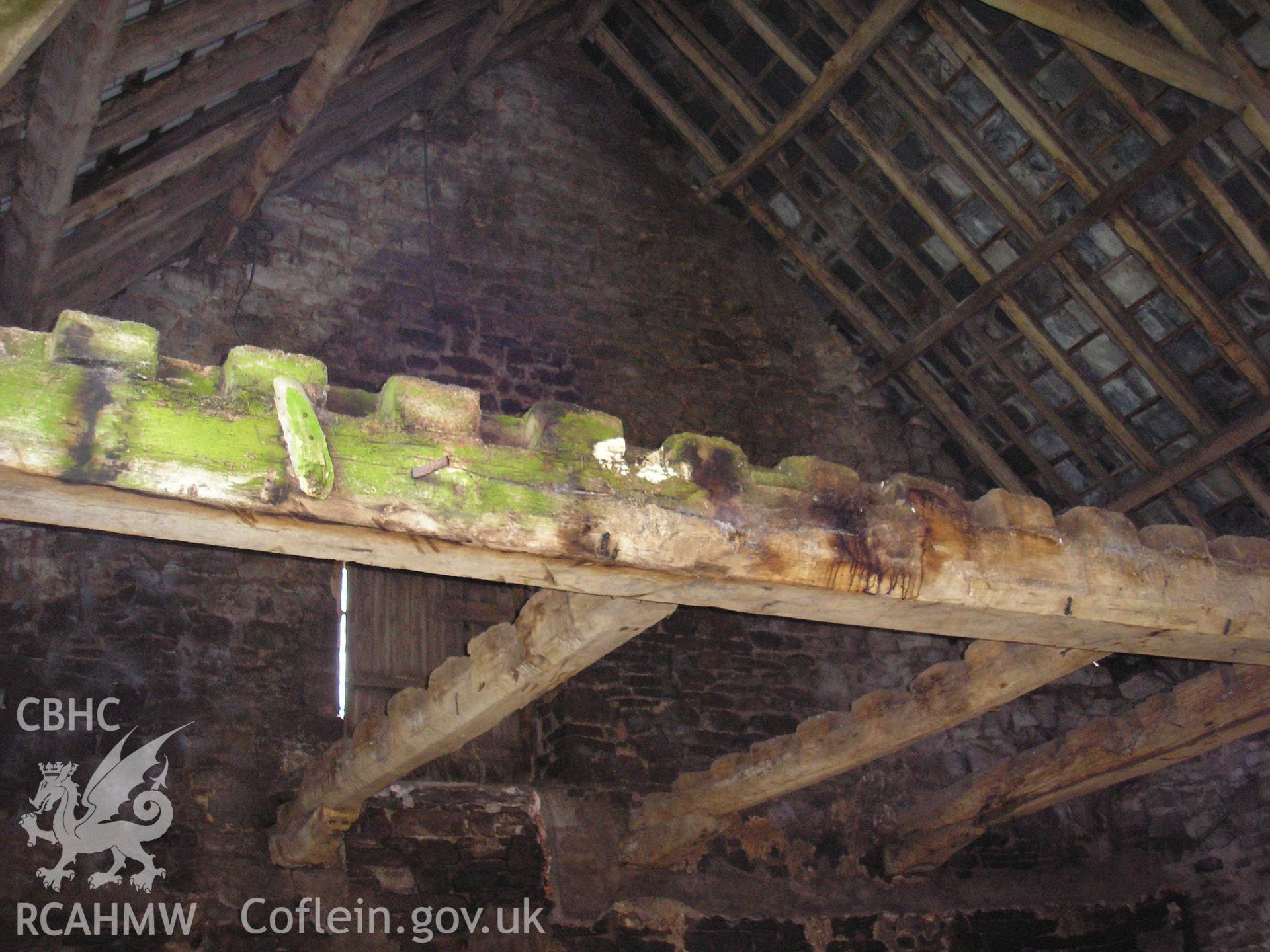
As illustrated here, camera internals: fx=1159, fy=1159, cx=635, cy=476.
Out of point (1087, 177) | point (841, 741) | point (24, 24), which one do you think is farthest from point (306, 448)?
point (1087, 177)

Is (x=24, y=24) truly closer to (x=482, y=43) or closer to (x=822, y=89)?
(x=482, y=43)

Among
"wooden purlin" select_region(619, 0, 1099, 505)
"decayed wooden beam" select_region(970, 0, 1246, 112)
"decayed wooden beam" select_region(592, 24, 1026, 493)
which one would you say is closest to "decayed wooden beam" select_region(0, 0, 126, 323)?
"decayed wooden beam" select_region(970, 0, 1246, 112)

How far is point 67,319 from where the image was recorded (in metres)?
2.12

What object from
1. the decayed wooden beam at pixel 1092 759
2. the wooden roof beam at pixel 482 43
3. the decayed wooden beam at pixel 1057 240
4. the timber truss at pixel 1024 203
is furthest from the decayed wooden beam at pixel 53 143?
the decayed wooden beam at pixel 1057 240

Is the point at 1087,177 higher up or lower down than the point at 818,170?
lower down

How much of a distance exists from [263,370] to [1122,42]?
3736 mm

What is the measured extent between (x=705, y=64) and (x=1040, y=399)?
8.78ft

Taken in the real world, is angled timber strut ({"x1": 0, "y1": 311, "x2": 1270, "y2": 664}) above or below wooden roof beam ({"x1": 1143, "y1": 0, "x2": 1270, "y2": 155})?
below

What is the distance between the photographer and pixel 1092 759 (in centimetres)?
471

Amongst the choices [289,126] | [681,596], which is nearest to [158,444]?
[681,596]

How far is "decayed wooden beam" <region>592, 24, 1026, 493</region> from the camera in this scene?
7.09 m

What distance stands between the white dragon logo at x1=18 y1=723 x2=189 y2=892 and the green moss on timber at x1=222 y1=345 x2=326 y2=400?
2934mm

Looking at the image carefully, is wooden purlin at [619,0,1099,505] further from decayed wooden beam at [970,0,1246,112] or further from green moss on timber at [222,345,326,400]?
green moss on timber at [222,345,326,400]

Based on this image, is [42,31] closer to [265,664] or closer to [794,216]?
[265,664]
